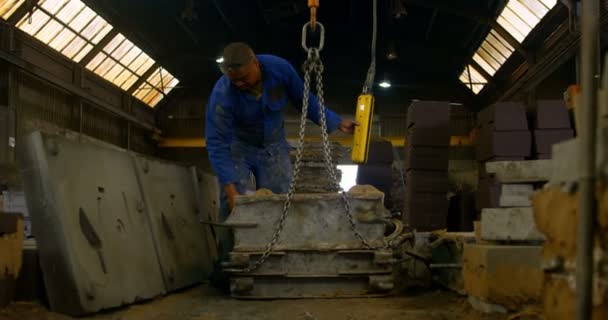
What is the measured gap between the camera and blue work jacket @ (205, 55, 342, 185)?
4.84 metres

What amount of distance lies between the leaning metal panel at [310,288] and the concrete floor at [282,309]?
0.11m

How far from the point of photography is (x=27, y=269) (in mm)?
3293

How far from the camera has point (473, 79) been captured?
1864 cm

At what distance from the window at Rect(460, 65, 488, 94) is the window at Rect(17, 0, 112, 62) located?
33.1 feet

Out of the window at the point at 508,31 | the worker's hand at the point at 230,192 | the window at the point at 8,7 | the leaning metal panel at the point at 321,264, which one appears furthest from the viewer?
the window at the point at 508,31

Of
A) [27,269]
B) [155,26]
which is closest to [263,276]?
[27,269]

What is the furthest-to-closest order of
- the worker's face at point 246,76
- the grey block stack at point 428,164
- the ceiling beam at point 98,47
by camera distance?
the ceiling beam at point 98,47
the grey block stack at point 428,164
the worker's face at point 246,76

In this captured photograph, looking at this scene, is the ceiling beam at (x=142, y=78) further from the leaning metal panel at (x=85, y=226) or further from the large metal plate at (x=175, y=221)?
the leaning metal panel at (x=85, y=226)

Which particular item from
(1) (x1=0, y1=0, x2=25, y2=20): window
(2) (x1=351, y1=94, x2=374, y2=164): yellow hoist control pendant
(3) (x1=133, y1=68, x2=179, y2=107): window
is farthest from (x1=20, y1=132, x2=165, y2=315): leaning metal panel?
(3) (x1=133, y1=68, x2=179, y2=107): window

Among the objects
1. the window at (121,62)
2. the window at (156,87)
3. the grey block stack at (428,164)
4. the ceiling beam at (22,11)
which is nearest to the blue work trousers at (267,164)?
the grey block stack at (428,164)

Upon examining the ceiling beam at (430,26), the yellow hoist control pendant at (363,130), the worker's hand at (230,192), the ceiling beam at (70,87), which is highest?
the ceiling beam at (430,26)

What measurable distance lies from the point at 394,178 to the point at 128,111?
935 cm

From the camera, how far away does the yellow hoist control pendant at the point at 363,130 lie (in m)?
4.65

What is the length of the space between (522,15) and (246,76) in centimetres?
1043
